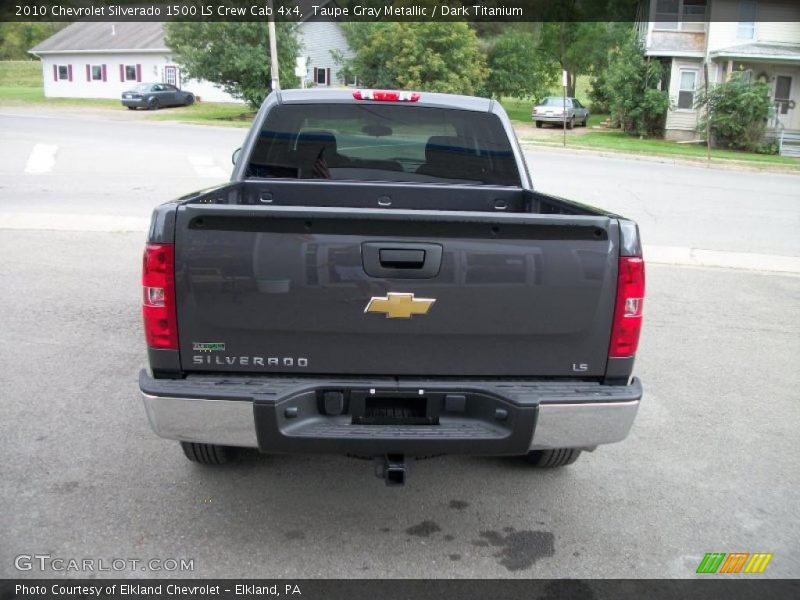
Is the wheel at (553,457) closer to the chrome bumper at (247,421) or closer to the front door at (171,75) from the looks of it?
the chrome bumper at (247,421)

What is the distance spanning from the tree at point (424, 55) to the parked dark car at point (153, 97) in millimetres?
11905

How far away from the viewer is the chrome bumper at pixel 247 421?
3068 millimetres

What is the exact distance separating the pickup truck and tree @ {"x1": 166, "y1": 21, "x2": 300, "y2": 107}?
32.7 m

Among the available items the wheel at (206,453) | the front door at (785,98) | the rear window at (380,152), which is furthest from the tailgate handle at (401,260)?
the front door at (785,98)

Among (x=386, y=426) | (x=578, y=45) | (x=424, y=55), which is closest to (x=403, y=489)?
(x=386, y=426)

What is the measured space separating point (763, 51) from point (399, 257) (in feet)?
109

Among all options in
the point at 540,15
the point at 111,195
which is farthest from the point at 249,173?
the point at 540,15

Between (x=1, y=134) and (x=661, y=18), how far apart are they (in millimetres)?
26496

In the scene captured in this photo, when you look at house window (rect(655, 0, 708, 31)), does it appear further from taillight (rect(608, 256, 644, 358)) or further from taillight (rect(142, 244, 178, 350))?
taillight (rect(142, 244, 178, 350))

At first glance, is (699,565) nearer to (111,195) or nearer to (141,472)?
(141,472)

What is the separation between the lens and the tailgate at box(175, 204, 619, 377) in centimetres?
307

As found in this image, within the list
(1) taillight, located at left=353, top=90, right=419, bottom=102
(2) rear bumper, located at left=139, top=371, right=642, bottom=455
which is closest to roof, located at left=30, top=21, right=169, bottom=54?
(1) taillight, located at left=353, top=90, right=419, bottom=102

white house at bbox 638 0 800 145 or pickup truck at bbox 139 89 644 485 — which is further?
white house at bbox 638 0 800 145

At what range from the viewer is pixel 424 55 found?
36.6 metres
